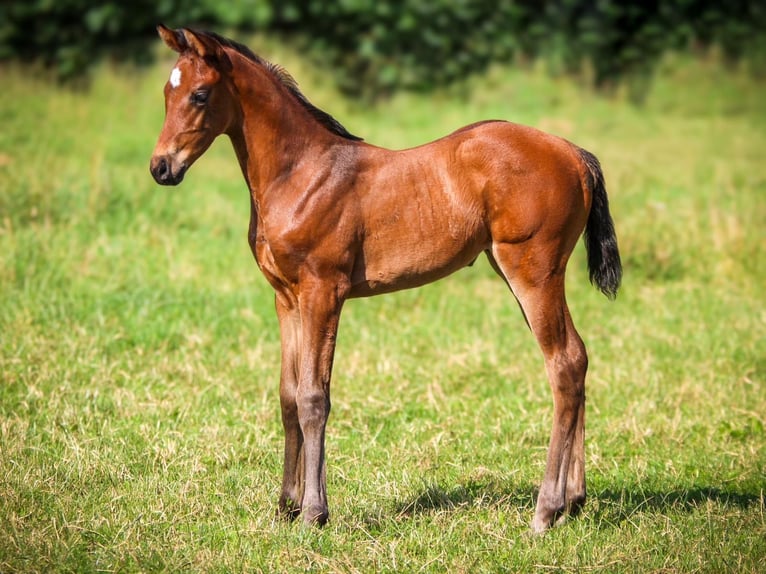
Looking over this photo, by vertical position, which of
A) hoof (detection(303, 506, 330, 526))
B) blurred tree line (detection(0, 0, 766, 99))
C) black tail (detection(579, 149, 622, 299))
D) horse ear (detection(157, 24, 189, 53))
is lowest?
blurred tree line (detection(0, 0, 766, 99))

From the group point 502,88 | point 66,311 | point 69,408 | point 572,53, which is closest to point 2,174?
point 66,311

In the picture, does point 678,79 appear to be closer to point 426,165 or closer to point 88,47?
point 88,47

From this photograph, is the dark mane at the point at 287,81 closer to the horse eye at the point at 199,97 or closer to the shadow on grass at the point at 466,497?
the horse eye at the point at 199,97

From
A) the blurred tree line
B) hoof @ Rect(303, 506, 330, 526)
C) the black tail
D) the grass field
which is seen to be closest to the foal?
hoof @ Rect(303, 506, 330, 526)

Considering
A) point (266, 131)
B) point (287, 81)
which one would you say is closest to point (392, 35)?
point (287, 81)

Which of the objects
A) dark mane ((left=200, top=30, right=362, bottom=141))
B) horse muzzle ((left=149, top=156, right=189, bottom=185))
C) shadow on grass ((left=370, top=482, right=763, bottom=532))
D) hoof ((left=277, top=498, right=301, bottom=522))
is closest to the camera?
horse muzzle ((left=149, top=156, right=189, bottom=185))

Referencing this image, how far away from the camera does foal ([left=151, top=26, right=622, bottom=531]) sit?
430cm

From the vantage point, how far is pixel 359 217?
173 inches

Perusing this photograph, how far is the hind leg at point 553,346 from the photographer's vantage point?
443cm

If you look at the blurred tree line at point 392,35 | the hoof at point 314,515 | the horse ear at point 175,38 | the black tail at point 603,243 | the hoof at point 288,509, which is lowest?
the blurred tree line at point 392,35

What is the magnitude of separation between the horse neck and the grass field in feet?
5.25

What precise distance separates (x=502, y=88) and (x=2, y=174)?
8593mm

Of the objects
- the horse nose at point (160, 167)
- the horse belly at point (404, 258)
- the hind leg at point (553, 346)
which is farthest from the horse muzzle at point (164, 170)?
the hind leg at point (553, 346)

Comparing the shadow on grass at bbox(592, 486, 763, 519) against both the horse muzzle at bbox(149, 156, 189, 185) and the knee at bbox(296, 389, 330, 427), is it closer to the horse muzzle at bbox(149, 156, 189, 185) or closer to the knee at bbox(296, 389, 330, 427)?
the knee at bbox(296, 389, 330, 427)
